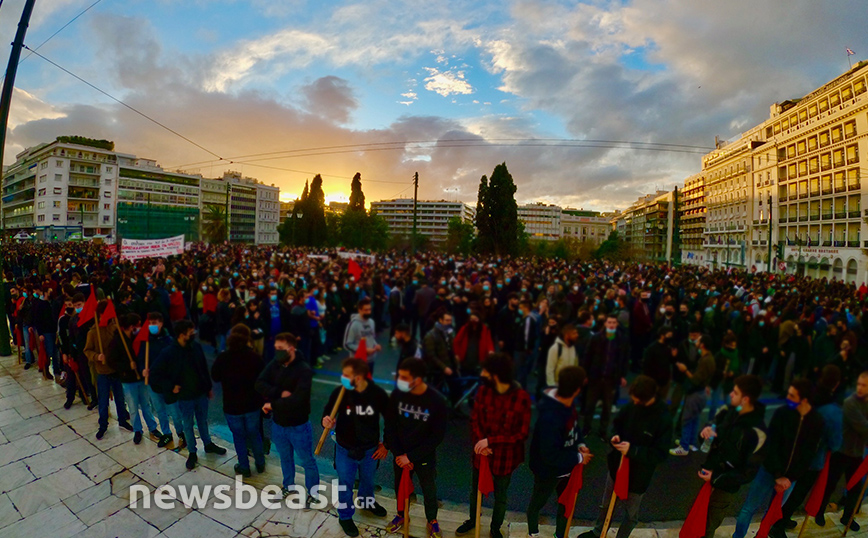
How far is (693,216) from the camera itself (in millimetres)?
82438

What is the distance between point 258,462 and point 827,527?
5.61 m

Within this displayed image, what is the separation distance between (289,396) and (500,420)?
74.8 inches

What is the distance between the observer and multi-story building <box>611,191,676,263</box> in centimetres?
9925

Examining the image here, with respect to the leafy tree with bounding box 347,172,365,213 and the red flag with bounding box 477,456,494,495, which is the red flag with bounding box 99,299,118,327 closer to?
the red flag with bounding box 477,456,494,495

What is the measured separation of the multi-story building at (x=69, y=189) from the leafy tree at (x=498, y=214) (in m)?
58.5

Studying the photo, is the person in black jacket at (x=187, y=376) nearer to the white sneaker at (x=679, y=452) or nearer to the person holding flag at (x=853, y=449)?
the white sneaker at (x=679, y=452)

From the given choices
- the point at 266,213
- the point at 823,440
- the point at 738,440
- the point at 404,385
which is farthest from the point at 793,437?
the point at 266,213

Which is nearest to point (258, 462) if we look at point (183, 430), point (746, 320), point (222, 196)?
point (183, 430)

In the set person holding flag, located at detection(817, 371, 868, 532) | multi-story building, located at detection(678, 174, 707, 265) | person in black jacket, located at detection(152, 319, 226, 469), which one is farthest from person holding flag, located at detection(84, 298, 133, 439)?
multi-story building, located at detection(678, 174, 707, 265)

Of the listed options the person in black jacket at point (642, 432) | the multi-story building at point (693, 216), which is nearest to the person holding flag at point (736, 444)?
the person in black jacket at point (642, 432)

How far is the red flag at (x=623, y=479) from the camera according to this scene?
324 cm

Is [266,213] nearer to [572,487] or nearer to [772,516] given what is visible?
[572,487]

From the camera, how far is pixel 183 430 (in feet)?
16.0

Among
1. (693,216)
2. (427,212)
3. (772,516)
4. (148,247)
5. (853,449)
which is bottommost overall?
(772,516)
